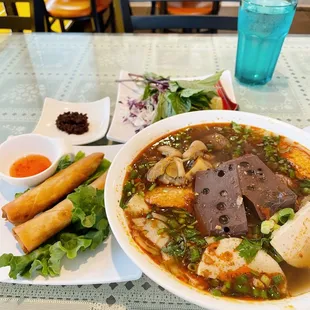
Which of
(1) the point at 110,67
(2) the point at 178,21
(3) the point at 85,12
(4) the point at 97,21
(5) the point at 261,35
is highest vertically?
(5) the point at 261,35

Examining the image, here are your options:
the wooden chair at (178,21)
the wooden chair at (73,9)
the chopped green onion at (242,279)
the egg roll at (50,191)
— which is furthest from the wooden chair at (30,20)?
the chopped green onion at (242,279)

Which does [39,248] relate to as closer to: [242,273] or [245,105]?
[242,273]

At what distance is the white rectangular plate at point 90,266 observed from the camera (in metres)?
1.06

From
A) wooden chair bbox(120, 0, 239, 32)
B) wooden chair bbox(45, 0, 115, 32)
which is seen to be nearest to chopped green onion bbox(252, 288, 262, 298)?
wooden chair bbox(120, 0, 239, 32)

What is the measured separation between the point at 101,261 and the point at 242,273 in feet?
1.52

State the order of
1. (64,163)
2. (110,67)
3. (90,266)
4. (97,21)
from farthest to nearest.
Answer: (97,21)
(110,67)
(64,163)
(90,266)

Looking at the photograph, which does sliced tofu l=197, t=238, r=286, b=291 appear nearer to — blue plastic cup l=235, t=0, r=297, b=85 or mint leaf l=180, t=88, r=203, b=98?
mint leaf l=180, t=88, r=203, b=98

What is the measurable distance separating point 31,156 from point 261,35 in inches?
58.4

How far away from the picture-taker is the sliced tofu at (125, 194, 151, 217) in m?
1.14

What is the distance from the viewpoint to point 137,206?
3.80 ft

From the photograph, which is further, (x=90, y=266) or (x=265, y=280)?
(x=90, y=266)

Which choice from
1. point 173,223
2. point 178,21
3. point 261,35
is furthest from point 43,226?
point 178,21

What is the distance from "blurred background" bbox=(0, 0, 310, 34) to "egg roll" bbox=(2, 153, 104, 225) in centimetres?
185

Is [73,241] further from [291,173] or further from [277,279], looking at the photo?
[291,173]
